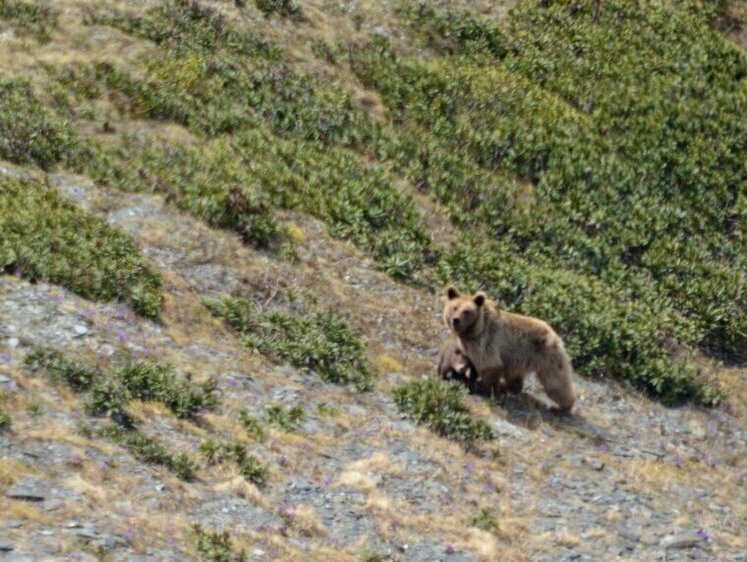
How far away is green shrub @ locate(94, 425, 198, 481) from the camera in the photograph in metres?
12.8

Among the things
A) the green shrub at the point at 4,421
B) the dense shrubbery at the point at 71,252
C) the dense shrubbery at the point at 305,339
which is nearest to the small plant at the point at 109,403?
the green shrub at the point at 4,421

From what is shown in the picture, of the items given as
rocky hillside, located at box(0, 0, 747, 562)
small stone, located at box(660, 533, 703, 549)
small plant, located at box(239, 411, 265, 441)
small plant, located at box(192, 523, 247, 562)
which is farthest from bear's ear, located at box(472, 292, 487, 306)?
small plant, located at box(192, 523, 247, 562)

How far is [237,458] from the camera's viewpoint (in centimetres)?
1350

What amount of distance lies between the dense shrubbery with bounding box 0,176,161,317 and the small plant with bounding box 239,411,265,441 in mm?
2868

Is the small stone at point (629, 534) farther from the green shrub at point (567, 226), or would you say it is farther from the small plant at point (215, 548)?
the green shrub at point (567, 226)

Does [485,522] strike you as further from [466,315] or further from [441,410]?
[466,315]

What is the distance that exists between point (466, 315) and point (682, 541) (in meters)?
4.40

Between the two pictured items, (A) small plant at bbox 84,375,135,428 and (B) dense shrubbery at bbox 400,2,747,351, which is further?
(B) dense shrubbery at bbox 400,2,747,351

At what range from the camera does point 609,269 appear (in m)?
23.9

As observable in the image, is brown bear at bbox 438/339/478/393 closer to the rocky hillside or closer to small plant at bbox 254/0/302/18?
the rocky hillside

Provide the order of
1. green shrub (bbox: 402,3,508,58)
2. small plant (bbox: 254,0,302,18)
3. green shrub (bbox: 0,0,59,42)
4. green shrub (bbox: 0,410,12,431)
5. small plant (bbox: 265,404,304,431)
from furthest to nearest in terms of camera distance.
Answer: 1. green shrub (bbox: 402,3,508,58)
2. small plant (bbox: 254,0,302,18)
3. green shrub (bbox: 0,0,59,42)
4. small plant (bbox: 265,404,304,431)
5. green shrub (bbox: 0,410,12,431)

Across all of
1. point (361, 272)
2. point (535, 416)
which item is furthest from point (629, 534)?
point (361, 272)

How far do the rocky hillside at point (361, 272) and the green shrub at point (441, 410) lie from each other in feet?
0.11

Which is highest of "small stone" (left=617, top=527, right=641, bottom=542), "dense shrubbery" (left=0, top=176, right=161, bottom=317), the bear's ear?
the bear's ear
